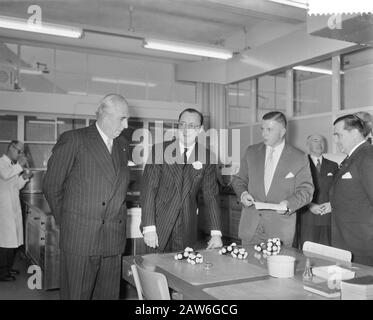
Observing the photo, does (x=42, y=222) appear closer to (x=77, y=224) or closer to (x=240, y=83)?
(x=77, y=224)

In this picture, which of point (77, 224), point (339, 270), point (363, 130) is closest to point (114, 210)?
point (77, 224)

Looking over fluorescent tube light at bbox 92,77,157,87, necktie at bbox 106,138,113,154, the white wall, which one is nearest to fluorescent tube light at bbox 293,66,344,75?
the white wall

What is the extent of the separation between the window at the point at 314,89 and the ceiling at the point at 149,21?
0.77 meters

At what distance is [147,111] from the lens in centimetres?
804

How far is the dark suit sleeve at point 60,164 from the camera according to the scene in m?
2.38

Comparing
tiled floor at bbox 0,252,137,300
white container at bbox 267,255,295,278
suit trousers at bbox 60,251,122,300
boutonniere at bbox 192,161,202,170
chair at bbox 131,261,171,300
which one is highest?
boutonniere at bbox 192,161,202,170

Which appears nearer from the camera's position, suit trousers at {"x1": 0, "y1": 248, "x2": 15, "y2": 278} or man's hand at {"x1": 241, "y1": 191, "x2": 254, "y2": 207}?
man's hand at {"x1": 241, "y1": 191, "x2": 254, "y2": 207}

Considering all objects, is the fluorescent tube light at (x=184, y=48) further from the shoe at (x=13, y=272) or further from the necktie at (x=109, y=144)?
the necktie at (x=109, y=144)

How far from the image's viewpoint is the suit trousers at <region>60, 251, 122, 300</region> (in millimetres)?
2391

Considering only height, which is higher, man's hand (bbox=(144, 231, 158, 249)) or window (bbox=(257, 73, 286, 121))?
window (bbox=(257, 73, 286, 121))

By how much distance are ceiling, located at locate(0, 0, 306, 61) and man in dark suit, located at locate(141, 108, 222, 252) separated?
9.71 ft

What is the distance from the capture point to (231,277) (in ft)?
5.78

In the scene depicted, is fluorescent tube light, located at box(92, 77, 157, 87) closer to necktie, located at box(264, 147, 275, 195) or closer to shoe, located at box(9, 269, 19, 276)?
shoe, located at box(9, 269, 19, 276)
